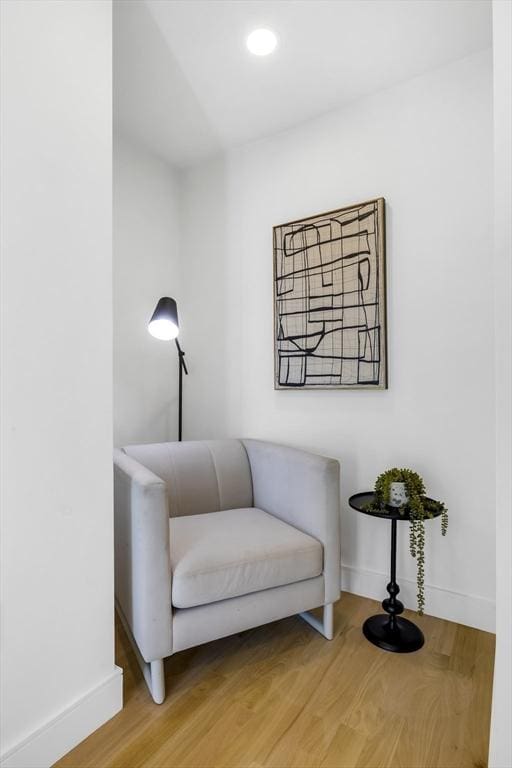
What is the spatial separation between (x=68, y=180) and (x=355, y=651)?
1.92 metres

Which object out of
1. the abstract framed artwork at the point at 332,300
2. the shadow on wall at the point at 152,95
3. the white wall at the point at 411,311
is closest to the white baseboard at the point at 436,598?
the white wall at the point at 411,311

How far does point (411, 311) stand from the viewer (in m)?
1.97

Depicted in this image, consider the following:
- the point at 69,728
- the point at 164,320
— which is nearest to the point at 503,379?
the point at 69,728

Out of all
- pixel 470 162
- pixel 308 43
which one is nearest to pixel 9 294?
pixel 308 43

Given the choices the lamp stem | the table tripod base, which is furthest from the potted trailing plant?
the lamp stem

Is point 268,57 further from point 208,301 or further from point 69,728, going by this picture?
point 69,728

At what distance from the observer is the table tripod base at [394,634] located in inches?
65.4

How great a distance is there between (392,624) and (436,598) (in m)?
0.28

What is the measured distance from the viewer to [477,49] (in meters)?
1.78

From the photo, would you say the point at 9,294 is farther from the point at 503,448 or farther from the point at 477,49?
the point at 477,49

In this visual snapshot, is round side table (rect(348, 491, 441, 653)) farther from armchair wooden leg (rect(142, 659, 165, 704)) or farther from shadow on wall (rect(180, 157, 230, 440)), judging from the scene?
shadow on wall (rect(180, 157, 230, 440))

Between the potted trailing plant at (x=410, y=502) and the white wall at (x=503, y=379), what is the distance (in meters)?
0.78

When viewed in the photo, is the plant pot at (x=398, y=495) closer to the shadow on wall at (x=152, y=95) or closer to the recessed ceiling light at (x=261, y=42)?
the recessed ceiling light at (x=261, y=42)

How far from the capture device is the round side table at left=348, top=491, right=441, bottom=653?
1.66 m
